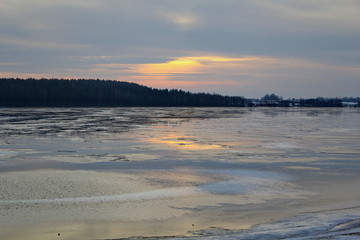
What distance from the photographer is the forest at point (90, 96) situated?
412 ft

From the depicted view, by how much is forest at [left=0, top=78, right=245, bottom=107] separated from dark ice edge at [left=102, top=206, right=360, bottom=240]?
11899cm

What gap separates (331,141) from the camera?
91.9 ft

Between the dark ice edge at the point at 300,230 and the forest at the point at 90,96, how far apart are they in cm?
11899

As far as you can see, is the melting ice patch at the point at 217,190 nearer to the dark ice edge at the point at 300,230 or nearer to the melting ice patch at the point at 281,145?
the dark ice edge at the point at 300,230

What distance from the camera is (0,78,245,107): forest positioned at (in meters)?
126

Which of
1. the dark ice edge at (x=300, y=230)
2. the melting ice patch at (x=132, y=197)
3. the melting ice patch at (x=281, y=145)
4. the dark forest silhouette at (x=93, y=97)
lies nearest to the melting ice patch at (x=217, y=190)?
the melting ice patch at (x=132, y=197)

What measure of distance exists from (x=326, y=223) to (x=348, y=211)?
1.53m

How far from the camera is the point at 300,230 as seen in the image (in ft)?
30.0

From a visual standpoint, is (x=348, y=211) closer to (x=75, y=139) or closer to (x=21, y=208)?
(x=21, y=208)

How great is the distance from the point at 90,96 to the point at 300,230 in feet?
448

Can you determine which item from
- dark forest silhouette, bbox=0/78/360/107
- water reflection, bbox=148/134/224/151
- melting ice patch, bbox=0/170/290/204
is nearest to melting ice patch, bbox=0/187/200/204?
melting ice patch, bbox=0/170/290/204

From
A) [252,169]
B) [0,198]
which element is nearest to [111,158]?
[252,169]

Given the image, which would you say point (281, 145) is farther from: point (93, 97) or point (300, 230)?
point (93, 97)

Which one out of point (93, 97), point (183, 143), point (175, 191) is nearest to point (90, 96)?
point (93, 97)
